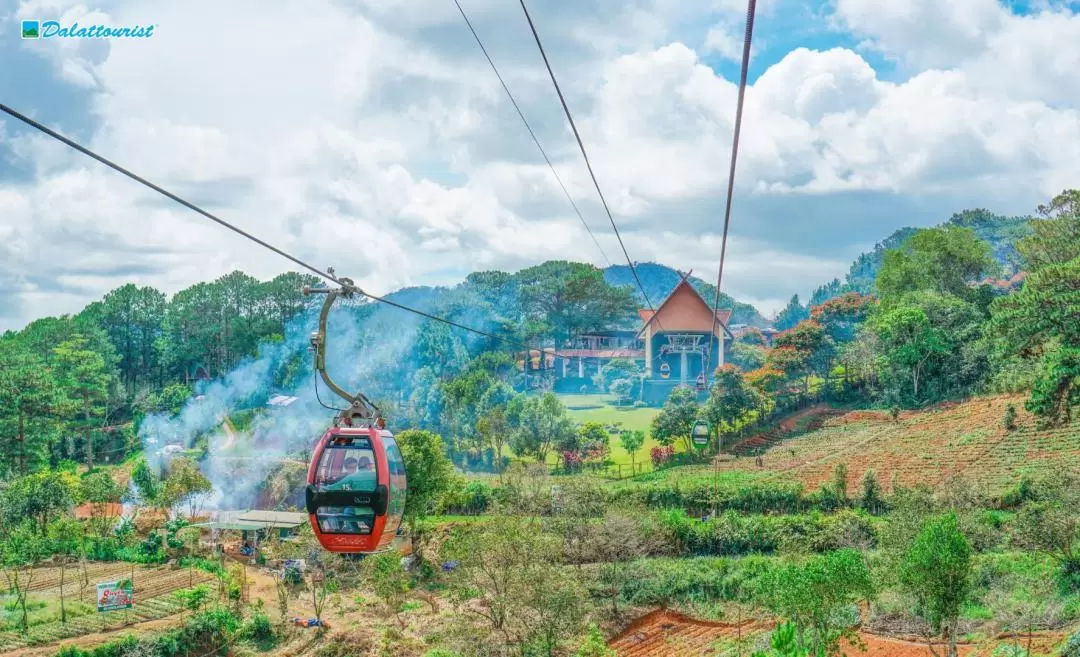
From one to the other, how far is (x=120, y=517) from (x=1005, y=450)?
31.9m

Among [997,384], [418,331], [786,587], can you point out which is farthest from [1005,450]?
[418,331]

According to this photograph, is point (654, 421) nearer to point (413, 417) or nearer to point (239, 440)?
point (413, 417)

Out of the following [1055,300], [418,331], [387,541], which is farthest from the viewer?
[418,331]

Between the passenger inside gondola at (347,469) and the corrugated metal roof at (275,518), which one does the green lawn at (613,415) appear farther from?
the passenger inside gondola at (347,469)

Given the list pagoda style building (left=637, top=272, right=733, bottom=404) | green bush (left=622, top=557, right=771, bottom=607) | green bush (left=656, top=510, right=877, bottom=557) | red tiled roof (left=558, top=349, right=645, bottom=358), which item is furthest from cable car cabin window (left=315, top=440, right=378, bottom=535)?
red tiled roof (left=558, top=349, right=645, bottom=358)

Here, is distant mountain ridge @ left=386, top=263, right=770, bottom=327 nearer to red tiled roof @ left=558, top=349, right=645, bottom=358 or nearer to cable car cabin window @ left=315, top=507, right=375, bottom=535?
red tiled roof @ left=558, top=349, right=645, bottom=358

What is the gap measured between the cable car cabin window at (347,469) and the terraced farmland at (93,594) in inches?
504

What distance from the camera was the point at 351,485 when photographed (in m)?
9.78

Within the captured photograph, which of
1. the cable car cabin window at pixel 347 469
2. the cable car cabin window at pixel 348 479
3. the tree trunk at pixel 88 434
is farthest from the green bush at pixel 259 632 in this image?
the tree trunk at pixel 88 434

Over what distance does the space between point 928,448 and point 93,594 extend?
28702mm

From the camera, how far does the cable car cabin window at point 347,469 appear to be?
9.70 m

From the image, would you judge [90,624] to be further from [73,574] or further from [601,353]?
[601,353]

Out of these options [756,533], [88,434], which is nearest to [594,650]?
[756,533]

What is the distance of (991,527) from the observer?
77.5ft
